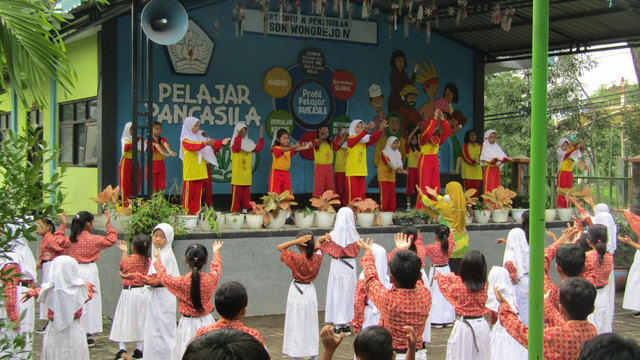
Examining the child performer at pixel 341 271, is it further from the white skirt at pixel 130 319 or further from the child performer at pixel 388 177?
the child performer at pixel 388 177

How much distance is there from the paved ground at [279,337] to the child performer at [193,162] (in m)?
2.47

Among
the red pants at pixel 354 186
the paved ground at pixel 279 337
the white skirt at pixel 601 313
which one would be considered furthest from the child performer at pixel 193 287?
the red pants at pixel 354 186

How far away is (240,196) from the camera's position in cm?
1346

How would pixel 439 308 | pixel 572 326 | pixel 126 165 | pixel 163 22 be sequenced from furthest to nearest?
pixel 126 165 → pixel 439 308 → pixel 163 22 → pixel 572 326

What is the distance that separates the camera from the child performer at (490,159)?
48.7 feet

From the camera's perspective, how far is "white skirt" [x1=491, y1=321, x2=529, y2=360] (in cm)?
640

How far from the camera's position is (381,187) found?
14102 millimetres

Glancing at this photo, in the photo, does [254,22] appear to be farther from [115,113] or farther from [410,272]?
[410,272]

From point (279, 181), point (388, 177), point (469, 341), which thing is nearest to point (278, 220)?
point (279, 181)

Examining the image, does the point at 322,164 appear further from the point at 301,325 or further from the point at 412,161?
the point at 301,325

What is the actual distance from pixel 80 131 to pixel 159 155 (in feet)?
8.86

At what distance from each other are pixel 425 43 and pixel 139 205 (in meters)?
9.15

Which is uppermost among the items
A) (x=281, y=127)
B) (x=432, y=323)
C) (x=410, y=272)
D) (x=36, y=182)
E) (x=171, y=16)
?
(x=171, y=16)

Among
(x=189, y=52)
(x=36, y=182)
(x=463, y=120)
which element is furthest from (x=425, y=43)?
(x=36, y=182)
